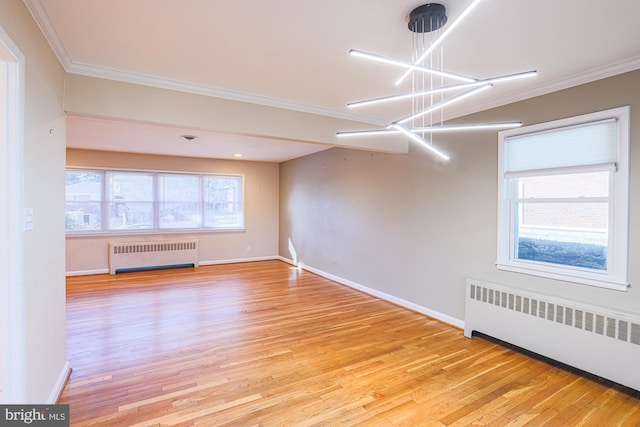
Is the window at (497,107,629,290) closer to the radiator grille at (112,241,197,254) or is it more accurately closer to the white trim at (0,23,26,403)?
the white trim at (0,23,26,403)

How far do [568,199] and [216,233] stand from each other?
6.64 meters

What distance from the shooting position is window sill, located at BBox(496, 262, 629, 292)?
250cm

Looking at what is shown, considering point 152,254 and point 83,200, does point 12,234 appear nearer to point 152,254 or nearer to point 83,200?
point 152,254

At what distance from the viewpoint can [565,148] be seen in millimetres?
2822

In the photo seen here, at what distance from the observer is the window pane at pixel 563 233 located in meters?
2.65

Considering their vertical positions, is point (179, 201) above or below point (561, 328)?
above

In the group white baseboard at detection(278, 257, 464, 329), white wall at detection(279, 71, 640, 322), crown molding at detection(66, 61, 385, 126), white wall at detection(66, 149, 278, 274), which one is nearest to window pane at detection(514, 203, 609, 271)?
white wall at detection(279, 71, 640, 322)

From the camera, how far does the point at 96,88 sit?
8.62 ft

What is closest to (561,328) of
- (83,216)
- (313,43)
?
(313,43)

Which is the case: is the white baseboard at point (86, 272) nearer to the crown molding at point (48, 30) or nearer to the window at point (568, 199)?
the crown molding at point (48, 30)

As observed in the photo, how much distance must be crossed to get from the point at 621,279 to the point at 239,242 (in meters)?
6.84

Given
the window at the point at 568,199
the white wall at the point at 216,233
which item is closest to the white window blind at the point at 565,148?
the window at the point at 568,199

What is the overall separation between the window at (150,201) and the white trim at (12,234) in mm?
5541

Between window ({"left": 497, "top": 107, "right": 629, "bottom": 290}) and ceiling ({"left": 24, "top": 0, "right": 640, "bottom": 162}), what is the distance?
0.44 m
